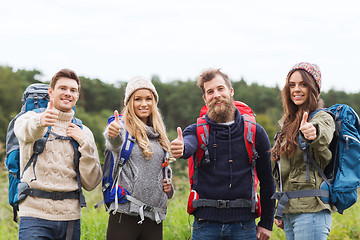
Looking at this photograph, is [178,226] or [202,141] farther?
[178,226]

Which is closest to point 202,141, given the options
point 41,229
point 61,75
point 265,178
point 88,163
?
point 265,178

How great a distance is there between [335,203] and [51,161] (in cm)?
236

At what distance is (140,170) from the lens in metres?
3.42

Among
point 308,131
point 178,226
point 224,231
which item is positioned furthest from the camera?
point 178,226

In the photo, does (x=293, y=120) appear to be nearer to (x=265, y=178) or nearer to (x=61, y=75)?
(x=265, y=178)

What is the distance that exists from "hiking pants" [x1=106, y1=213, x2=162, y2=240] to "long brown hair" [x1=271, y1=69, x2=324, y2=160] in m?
1.24

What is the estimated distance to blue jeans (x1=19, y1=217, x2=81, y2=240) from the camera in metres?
3.19

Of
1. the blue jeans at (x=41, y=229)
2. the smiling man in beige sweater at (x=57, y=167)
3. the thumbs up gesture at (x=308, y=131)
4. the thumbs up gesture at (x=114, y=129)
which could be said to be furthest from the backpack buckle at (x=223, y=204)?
the blue jeans at (x=41, y=229)

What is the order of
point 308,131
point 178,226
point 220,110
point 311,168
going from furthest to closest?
point 178,226 < point 220,110 < point 311,168 < point 308,131

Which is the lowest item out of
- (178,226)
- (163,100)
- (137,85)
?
(178,226)

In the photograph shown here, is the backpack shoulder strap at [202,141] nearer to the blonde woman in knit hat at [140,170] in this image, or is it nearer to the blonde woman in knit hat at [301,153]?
the blonde woman in knit hat at [140,170]

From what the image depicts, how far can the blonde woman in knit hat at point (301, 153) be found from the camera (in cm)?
302

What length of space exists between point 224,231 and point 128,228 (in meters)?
0.81

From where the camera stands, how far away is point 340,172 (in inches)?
120
